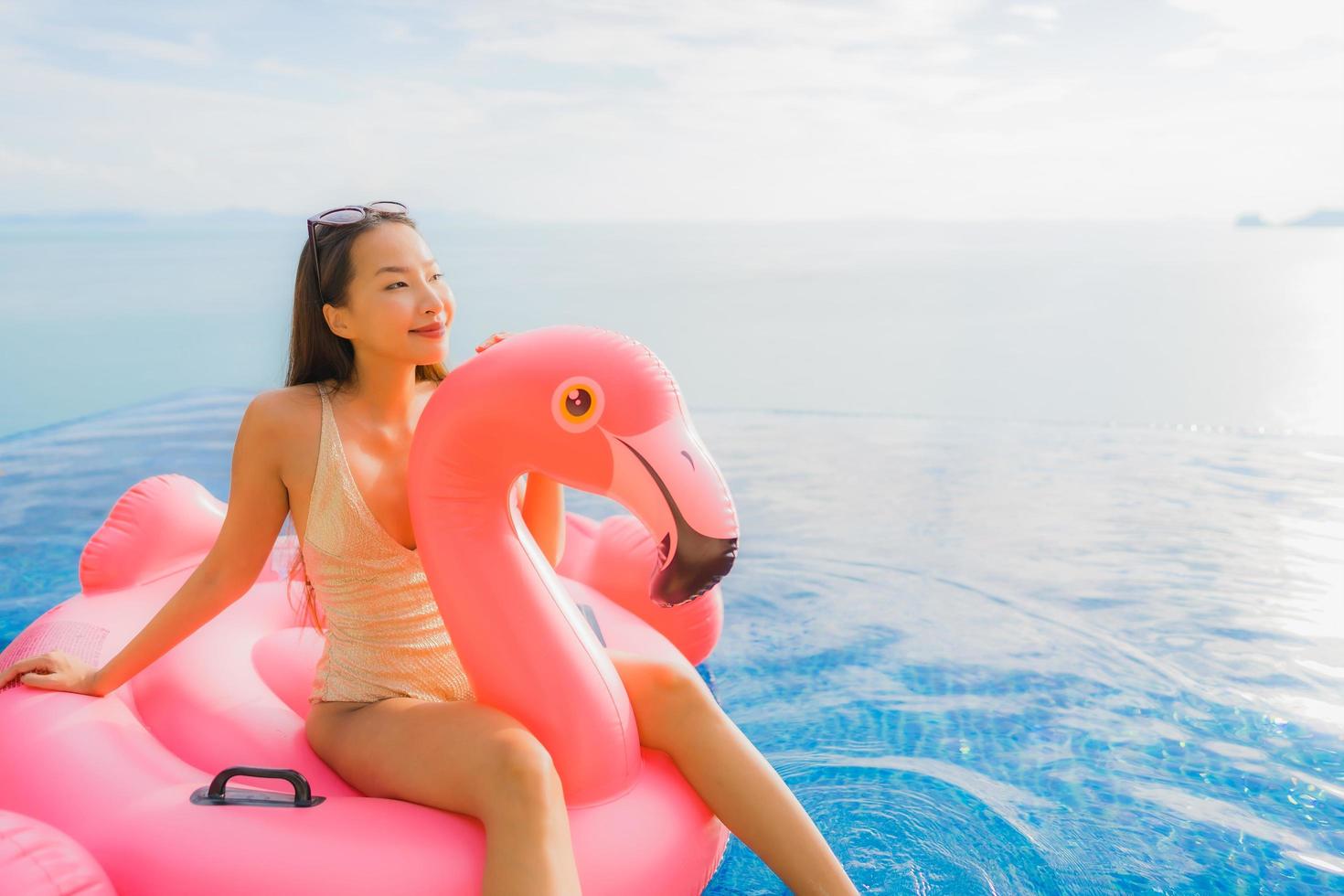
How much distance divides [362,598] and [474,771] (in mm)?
290

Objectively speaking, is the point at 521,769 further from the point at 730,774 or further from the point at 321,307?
the point at 321,307

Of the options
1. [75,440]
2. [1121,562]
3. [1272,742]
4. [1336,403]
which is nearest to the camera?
[1272,742]

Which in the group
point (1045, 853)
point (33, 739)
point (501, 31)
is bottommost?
point (1045, 853)

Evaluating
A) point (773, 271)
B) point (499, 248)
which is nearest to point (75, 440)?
point (773, 271)

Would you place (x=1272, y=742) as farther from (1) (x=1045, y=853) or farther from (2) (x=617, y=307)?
(2) (x=617, y=307)

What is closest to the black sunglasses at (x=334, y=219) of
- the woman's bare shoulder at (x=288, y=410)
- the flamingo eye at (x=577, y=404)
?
the woman's bare shoulder at (x=288, y=410)

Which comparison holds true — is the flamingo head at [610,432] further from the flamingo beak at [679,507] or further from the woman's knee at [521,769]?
the woman's knee at [521,769]

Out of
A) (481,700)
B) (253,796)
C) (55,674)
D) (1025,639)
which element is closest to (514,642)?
(481,700)

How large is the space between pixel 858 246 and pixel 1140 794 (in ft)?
45.9

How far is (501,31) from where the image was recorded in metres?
9.62

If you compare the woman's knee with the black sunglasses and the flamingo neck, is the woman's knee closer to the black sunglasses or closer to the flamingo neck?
the flamingo neck

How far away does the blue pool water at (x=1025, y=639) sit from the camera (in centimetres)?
171

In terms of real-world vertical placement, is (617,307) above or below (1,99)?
below

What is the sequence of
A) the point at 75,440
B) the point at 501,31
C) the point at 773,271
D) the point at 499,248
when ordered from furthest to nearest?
the point at 499,248 < the point at 773,271 < the point at 501,31 < the point at 75,440
